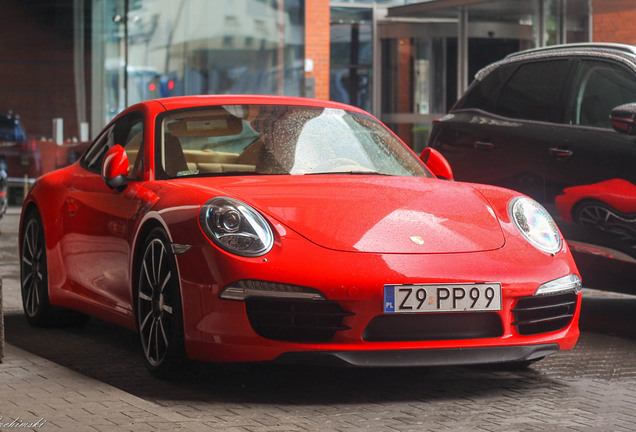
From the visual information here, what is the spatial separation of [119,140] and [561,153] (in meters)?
2.63

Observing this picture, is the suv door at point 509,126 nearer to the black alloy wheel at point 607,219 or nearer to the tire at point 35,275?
the black alloy wheel at point 607,219

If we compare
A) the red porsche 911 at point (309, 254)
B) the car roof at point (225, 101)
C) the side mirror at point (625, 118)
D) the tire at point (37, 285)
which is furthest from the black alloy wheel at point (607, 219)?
the tire at point (37, 285)

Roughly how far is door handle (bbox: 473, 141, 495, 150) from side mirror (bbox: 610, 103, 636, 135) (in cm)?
115

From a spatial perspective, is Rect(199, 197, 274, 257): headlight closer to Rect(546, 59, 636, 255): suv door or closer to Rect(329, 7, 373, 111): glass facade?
Rect(546, 59, 636, 255): suv door

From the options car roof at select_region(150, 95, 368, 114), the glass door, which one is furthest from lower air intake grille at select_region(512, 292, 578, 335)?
the glass door

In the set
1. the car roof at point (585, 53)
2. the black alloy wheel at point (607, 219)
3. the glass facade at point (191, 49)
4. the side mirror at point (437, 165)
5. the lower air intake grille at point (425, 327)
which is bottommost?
the lower air intake grille at point (425, 327)

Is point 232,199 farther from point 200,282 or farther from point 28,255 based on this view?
point 28,255

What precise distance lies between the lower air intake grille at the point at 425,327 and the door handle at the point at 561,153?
99.9 inches

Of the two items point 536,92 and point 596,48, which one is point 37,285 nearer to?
point 536,92

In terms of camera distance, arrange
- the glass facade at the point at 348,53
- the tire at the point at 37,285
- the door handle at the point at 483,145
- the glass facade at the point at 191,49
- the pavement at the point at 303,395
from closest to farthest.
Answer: the pavement at the point at 303,395
the tire at the point at 37,285
the door handle at the point at 483,145
the glass facade at the point at 191,49
the glass facade at the point at 348,53

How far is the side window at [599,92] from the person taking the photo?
736cm

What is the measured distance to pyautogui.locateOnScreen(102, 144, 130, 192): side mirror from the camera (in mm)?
5938

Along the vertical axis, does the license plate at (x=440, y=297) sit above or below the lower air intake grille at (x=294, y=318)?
above

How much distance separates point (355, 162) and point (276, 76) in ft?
50.5
